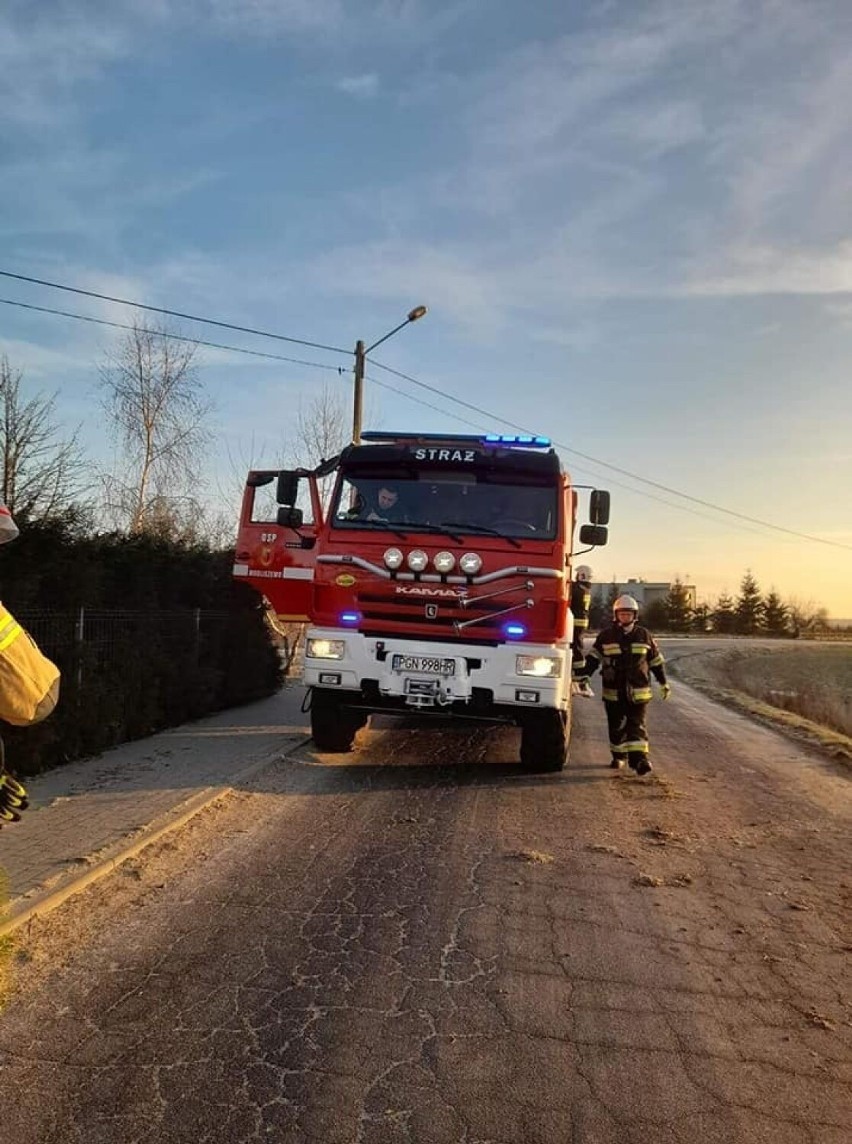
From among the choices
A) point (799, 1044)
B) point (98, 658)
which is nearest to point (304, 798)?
point (98, 658)

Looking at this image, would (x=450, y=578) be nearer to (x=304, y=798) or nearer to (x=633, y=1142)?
(x=304, y=798)

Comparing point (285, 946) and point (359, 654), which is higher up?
point (359, 654)

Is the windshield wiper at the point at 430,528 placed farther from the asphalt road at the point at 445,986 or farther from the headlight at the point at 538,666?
the asphalt road at the point at 445,986

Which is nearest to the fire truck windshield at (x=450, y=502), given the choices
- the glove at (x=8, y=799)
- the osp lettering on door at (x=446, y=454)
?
the osp lettering on door at (x=446, y=454)

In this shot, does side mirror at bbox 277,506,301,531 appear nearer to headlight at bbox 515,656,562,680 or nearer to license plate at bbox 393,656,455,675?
license plate at bbox 393,656,455,675

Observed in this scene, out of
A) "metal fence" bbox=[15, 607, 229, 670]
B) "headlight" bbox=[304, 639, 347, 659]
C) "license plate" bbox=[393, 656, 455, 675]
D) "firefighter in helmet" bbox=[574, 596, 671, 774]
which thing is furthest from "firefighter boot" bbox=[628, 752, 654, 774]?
"metal fence" bbox=[15, 607, 229, 670]


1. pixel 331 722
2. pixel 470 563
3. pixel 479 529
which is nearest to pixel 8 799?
pixel 470 563

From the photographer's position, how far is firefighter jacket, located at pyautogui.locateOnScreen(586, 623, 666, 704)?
9.05 metres

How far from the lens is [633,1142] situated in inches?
111

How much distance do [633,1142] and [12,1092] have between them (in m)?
2.07

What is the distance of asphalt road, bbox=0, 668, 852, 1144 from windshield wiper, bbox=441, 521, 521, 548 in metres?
2.42

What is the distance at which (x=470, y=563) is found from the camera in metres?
8.02

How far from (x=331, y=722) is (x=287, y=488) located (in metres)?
2.47

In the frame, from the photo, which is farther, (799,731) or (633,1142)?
(799,731)
